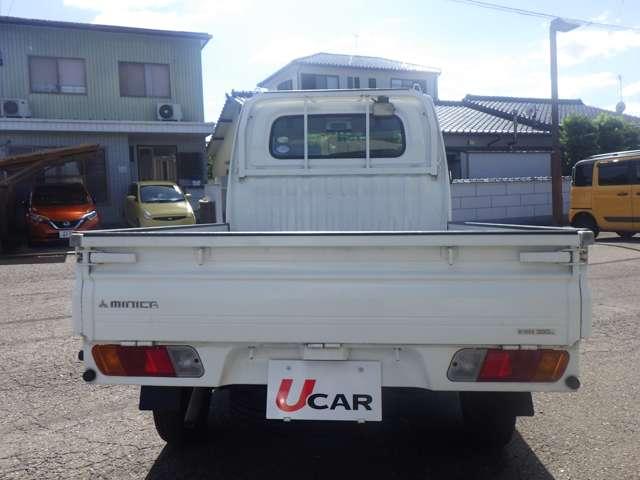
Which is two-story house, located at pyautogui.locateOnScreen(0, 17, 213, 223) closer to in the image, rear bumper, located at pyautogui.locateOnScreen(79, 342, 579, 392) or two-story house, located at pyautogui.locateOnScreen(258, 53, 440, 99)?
two-story house, located at pyautogui.locateOnScreen(258, 53, 440, 99)

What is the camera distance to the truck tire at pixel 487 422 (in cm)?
297

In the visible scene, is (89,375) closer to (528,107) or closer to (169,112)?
(169,112)

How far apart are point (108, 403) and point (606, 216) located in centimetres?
1284

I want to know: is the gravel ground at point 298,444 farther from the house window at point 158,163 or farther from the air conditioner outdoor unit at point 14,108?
the house window at point 158,163

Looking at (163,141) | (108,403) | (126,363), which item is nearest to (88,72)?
(163,141)

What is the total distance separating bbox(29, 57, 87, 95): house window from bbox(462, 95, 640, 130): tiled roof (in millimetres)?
17574

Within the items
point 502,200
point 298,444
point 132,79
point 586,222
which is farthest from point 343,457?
point 132,79

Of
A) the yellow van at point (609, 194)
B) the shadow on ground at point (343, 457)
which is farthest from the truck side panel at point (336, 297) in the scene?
the yellow van at point (609, 194)

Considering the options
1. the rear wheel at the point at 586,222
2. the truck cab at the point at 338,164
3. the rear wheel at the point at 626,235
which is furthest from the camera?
the rear wheel at the point at 586,222

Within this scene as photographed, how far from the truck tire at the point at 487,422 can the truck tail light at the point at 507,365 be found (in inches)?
19.6

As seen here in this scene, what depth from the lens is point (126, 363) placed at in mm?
2586

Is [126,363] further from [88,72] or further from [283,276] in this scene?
[88,72]

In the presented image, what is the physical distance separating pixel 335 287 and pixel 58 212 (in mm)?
12664

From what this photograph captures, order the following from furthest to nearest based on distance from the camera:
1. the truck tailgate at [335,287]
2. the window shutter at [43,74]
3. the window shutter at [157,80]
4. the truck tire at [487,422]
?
the window shutter at [157,80]
the window shutter at [43,74]
the truck tire at [487,422]
the truck tailgate at [335,287]
